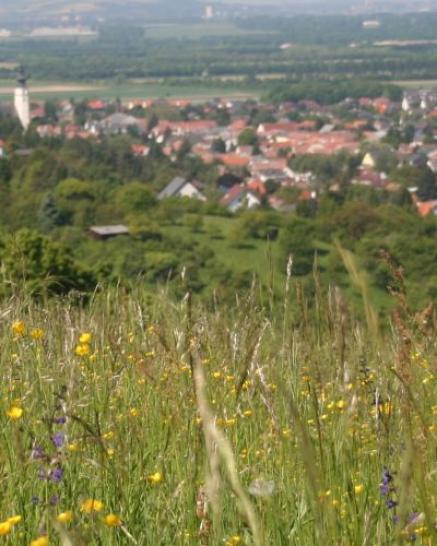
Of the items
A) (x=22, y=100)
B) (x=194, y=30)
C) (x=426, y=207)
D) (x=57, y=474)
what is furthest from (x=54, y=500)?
(x=194, y=30)

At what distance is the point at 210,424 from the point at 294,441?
2.99ft

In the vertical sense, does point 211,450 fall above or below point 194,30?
above

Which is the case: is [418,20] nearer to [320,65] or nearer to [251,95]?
[320,65]

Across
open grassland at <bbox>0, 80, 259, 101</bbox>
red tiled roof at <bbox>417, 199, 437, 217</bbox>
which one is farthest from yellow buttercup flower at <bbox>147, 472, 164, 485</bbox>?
open grassland at <bbox>0, 80, 259, 101</bbox>

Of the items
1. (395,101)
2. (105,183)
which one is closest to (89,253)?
(105,183)

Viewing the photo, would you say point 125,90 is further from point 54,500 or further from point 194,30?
point 54,500

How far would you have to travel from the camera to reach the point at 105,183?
39562mm

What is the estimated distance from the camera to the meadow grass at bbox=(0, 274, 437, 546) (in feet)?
4.49

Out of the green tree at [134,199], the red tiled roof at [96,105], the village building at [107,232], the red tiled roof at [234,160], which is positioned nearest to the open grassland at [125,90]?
the red tiled roof at [96,105]

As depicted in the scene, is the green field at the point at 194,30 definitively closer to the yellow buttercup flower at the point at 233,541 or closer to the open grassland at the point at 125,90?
the open grassland at the point at 125,90

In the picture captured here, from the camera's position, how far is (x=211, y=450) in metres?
1.38

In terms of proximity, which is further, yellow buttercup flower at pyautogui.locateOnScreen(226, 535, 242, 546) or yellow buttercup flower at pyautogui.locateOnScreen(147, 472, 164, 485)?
yellow buttercup flower at pyautogui.locateOnScreen(147, 472, 164, 485)

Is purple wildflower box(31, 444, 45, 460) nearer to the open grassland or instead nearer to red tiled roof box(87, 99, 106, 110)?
red tiled roof box(87, 99, 106, 110)

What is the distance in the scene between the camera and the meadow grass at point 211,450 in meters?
1.37
